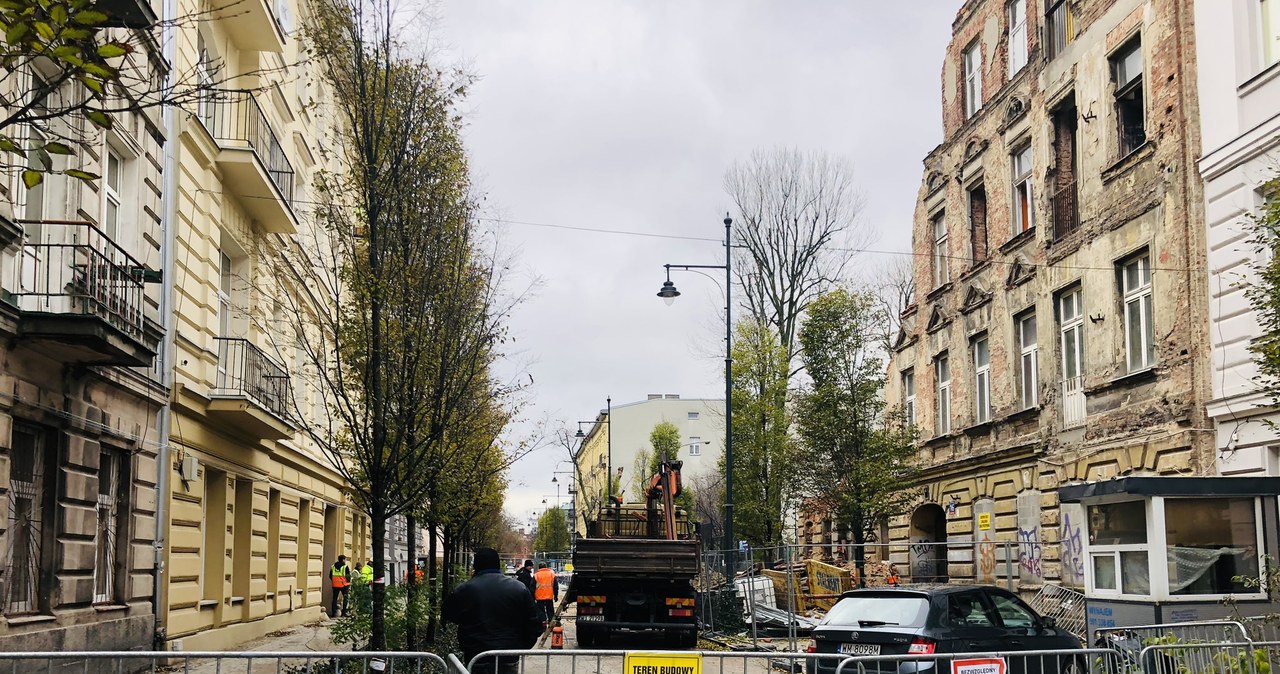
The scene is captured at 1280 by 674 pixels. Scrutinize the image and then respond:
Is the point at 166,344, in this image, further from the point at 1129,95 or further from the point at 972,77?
the point at 972,77

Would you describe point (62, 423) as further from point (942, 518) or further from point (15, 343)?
point (942, 518)

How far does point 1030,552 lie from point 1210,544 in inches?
384

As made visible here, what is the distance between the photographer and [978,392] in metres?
27.7

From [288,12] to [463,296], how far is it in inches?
441

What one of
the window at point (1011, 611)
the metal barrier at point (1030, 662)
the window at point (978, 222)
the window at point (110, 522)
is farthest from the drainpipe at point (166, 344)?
the window at point (978, 222)

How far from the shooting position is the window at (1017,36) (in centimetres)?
2562

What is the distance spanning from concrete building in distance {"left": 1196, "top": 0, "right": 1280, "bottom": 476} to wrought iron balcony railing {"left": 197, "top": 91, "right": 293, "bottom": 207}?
13889 mm

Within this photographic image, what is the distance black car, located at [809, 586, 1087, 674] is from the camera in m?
13.2

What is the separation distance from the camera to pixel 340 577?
29344 mm

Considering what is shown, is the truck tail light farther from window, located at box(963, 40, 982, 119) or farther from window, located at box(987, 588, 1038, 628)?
window, located at box(963, 40, 982, 119)

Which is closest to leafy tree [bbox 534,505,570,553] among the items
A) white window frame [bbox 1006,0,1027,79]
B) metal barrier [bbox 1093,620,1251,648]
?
white window frame [bbox 1006,0,1027,79]

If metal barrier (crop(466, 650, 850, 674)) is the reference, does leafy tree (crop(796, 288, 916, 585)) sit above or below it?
above

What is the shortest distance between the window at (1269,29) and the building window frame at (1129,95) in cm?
328

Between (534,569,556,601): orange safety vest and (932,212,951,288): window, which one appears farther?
(932,212,951,288): window
